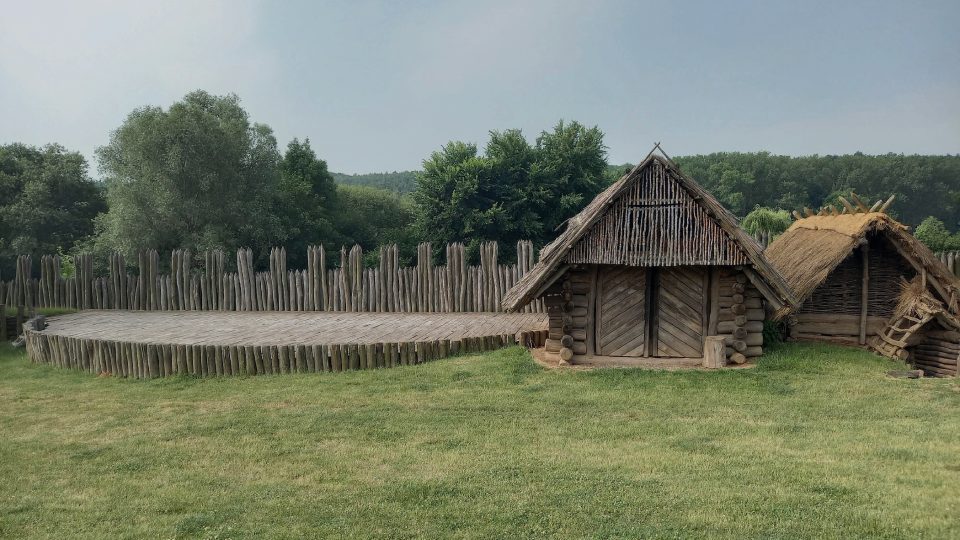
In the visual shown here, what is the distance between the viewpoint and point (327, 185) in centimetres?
3909

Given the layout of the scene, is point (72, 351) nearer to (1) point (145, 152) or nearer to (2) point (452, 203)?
(1) point (145, 152)

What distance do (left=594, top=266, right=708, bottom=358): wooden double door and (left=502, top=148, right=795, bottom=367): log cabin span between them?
2cm

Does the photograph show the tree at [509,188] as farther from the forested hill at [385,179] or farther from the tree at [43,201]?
the forested hill at [385,179]

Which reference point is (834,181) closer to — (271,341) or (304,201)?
(304,201)

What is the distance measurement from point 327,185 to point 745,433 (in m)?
33.2

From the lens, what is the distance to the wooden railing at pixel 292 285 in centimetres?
1877

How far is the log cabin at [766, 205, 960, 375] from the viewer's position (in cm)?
1305

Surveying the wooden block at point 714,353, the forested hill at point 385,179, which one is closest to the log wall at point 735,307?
the wooden block at point 714,353

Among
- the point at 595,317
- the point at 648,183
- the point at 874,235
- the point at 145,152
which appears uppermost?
the point at 145,152

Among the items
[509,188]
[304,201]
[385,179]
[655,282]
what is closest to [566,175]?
[509,188]

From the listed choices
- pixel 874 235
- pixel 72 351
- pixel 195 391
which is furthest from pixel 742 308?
pixel 72 351

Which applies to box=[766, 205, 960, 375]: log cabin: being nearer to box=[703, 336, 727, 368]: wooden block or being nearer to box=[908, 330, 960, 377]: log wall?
box=[908, 330, 960, 377]: log wall

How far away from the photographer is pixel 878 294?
13.7 metres

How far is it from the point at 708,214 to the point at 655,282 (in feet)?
4.78
